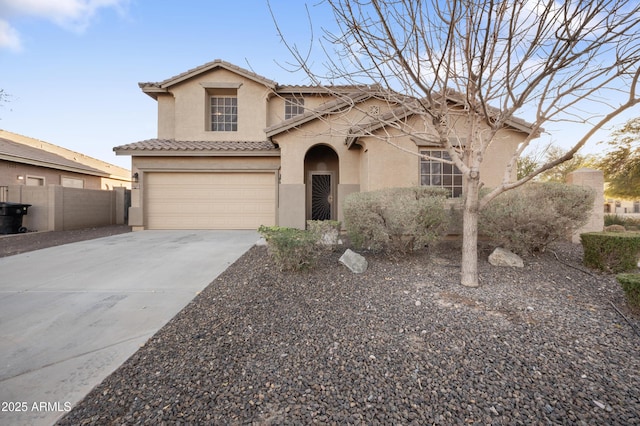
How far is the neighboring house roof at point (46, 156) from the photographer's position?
14047 millimetres

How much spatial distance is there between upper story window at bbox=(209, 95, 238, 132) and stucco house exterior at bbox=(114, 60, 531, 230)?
48 millimetres

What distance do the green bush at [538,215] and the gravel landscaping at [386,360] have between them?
138cm

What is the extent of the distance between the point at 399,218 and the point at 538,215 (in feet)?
8.60

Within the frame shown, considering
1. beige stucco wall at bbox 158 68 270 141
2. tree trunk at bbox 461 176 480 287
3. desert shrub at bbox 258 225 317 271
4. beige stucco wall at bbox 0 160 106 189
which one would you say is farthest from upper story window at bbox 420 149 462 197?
beige stucco wall at bbox 0 160 106 189

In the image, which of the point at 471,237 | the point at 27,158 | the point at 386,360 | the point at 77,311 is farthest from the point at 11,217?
the point at 471,237

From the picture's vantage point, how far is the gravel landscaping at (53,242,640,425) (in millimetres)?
1909

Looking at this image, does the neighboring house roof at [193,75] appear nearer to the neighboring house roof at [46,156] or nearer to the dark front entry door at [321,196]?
the dark front entry door at [321,196]

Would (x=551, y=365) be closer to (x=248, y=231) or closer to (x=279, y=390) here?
(x=279, y=390)

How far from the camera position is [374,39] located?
3.88 m

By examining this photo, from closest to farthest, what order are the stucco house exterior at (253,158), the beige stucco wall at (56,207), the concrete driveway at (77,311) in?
the concrete driveway at (77,311) → the stucco house exterior at (253,158) → the beige stucco wall at (56,207)

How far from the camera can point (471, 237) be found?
14.2 feet

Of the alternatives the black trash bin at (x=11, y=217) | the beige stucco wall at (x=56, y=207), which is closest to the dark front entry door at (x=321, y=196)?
the beige stucco wall at (x=56, y=207)

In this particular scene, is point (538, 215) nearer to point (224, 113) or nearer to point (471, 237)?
point (471, 237)

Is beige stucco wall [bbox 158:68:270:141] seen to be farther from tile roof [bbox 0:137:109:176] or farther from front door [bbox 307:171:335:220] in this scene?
tile roof [bbox 0:137:109:176]
